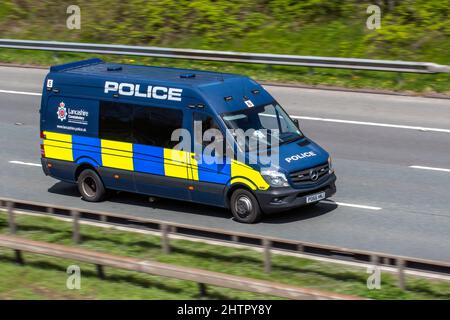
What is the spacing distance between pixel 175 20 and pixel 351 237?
1675 cm

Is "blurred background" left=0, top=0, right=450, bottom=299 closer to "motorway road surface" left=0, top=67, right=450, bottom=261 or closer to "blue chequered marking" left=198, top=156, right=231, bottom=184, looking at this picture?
"motorway road surface" left=0, top=67, right=450, bottom=261

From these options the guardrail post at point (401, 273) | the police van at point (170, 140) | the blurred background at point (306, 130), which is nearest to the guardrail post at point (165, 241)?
the blurred background at point (306, 130)

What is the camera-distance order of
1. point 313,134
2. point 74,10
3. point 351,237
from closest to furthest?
point 351,237 < point 313,134 < point 74,10

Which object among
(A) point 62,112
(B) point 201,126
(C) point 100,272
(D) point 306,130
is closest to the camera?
(C) point 100,272

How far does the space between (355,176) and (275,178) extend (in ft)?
10.7

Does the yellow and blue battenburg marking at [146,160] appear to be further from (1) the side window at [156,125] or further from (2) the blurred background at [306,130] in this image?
(2) the blurred background at [306,130]

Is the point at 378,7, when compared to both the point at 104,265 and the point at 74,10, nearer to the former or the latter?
the point at 74,10

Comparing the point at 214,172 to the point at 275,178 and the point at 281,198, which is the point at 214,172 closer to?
the point at 275,178

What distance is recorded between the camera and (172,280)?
11.8 meters

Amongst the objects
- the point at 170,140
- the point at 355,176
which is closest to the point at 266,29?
the point at 355,176

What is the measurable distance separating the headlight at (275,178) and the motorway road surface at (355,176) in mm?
725

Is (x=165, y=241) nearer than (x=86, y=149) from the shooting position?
Yes

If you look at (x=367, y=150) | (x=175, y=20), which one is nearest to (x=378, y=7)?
(x=175, y=20)
